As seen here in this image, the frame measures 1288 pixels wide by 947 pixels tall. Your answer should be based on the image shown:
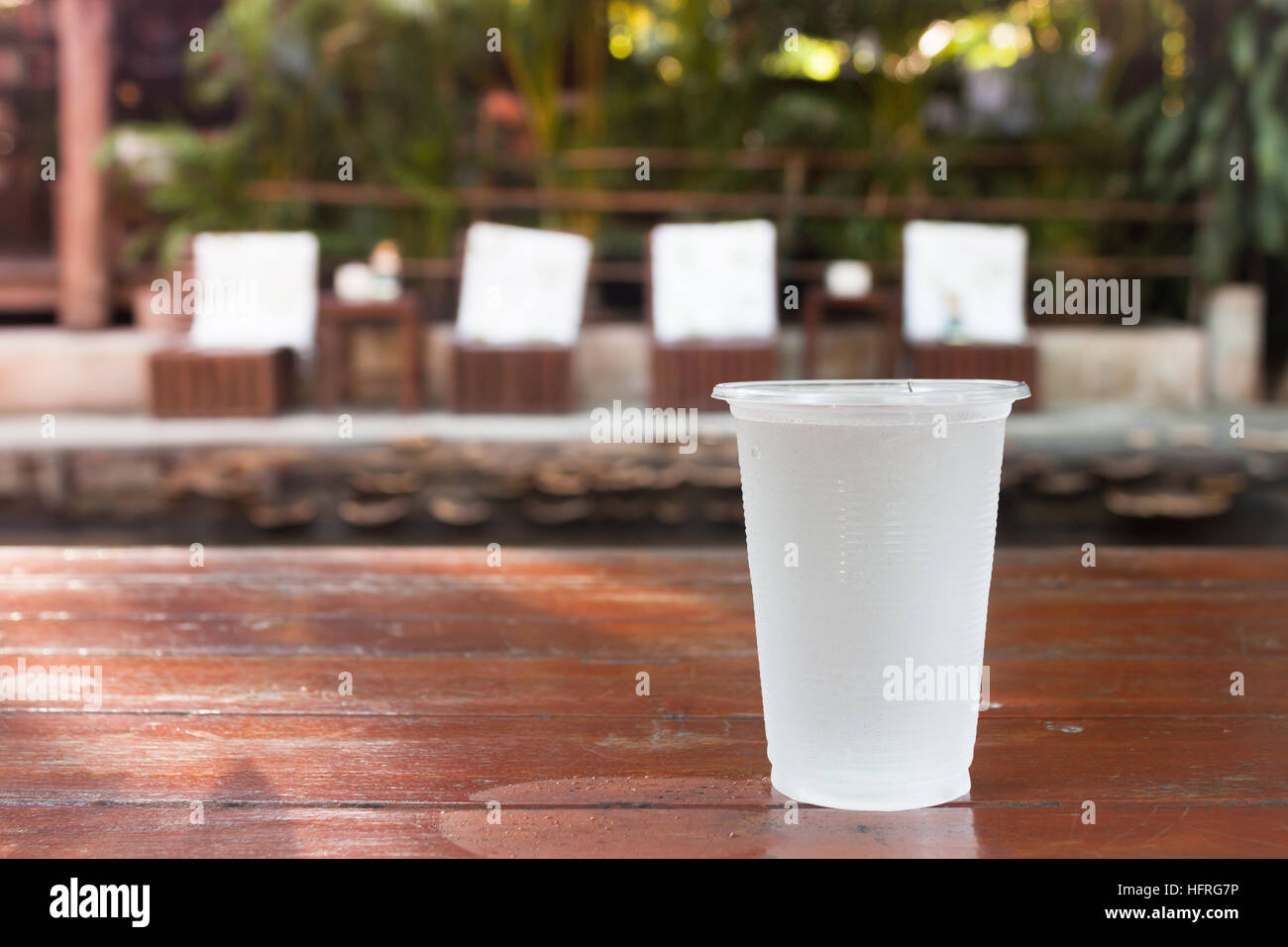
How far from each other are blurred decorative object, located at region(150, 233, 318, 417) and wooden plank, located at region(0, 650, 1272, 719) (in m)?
4.31

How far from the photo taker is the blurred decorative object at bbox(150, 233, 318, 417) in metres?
5.58

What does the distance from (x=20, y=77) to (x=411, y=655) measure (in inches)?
347

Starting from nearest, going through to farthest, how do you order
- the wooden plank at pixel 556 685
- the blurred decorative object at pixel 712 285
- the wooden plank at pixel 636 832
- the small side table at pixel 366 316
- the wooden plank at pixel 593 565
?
the wooden plank at pixel 636 832 < the wooden plank at pixel 556 685 < the wooden plank at pixel 593 565 < the small side table at pixel 366 316 < the blurred decorative object at pixel 712 285

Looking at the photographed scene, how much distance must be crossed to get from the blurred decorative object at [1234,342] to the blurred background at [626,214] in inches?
0.7

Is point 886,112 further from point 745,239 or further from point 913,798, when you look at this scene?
point 913,798

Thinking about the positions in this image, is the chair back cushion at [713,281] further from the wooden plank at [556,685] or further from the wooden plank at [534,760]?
the wooden plank at [534,760]

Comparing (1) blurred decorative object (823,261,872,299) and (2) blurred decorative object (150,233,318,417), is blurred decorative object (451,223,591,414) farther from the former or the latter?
(1) blurred decorative object (823,261,872,299)

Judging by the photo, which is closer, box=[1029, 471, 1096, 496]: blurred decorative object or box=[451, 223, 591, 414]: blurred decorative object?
box=[1029, 471, 1096, 496]: blurred decorative object

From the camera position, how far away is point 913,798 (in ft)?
3.26

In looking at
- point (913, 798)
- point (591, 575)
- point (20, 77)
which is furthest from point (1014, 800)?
point (20, 77)

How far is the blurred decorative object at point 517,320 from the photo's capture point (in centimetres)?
577

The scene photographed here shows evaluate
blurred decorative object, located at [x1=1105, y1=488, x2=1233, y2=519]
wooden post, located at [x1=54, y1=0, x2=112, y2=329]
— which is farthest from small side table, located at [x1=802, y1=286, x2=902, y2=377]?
wooden post, located at [x1=54, y1=0, x2=112, y2=329]

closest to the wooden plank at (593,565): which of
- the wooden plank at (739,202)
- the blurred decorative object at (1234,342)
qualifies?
the wooden plank at (739,202)

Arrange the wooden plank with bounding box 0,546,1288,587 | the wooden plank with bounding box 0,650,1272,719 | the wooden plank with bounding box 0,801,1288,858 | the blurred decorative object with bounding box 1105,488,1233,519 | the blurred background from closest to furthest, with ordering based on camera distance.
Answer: the wooden plank with bounding box 0,801,1288,858 → the wooden plank with bounding box 0,650,1272,719 → the wooden plank with bounding box 0,546,1288,587 → the blurred decorative object with bounding box 1105,488,1233,519 → the blurred background
